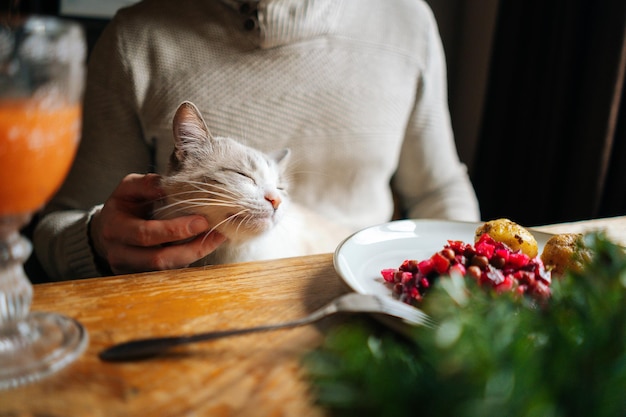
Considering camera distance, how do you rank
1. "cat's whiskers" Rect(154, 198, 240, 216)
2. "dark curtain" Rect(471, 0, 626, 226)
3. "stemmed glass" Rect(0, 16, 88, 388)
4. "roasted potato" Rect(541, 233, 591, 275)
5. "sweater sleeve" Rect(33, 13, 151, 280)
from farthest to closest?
"dark curtain" Rect(471, 0, 626, 226) < "sweater sleeve" Rect(33, 13, 151, 280) < "cat's whiskers" Rect(154, 198, 240, 216) < "roasted potato" Rect(541, 233, 591, 275) < "stemmed glass" Rect(0, 16, 88, 388)

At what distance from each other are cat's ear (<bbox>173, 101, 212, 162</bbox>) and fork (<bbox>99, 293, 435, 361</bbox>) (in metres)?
0.42

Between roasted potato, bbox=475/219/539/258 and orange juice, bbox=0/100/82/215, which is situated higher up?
orange juice, bbox=0/100/82/215

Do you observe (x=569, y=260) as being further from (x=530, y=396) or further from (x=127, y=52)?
(x=127, y=52)

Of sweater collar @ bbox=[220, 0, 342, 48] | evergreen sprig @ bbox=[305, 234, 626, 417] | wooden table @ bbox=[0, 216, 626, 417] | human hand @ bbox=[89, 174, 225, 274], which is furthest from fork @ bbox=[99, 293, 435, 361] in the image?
sweater collar @ bbox=[220, 0, 342, 48]

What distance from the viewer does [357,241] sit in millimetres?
764

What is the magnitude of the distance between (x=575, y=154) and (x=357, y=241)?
1.59 metres

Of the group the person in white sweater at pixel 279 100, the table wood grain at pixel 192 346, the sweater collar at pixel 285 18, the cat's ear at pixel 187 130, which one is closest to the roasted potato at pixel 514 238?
the table wood grain at pixel 192 346

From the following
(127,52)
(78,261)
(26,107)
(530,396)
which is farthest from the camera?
(127,52)

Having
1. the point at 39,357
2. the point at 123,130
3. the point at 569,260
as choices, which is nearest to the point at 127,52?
the point at 123,130

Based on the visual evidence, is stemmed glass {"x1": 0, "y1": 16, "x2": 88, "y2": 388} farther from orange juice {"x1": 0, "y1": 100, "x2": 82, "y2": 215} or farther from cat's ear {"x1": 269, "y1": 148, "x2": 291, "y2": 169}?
cat's ear {"x1": 269, "y1": 148, "x2": 291, "y2": 169}

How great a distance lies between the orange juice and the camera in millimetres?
420

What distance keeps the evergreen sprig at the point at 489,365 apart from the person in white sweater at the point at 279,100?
0.72 m

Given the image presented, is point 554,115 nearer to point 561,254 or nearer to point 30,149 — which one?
point 561,254

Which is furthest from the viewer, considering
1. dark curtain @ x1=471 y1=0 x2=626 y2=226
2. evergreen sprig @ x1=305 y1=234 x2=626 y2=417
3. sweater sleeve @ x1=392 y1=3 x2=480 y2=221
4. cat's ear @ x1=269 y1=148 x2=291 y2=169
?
dark curtain @ x1=471 y1=0 x2=626 y2=226
